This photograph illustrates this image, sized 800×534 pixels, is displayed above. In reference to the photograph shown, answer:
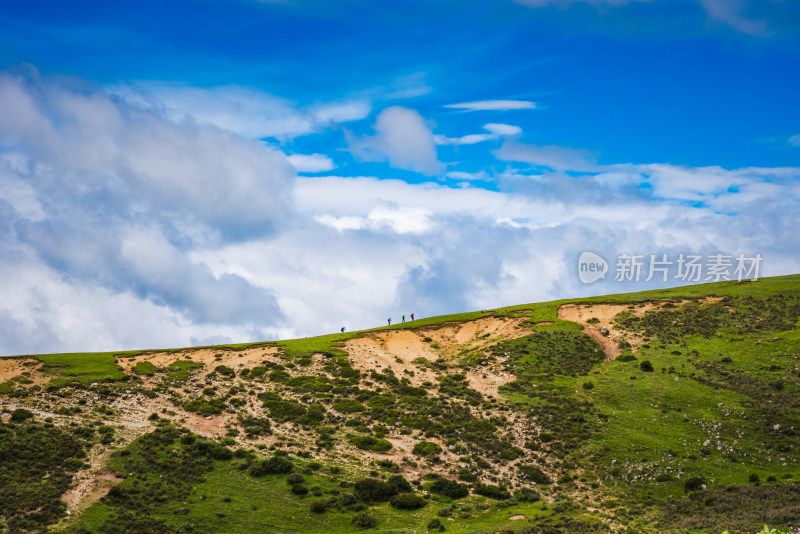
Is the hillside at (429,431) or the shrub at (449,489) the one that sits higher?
the hillside at (429,431)

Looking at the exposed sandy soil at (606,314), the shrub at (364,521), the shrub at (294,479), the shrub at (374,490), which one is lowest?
the shrub at (364,521)

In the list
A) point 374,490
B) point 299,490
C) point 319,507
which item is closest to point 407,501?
point 374,490

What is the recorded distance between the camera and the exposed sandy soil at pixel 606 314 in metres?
82.0

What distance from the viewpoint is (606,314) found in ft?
298

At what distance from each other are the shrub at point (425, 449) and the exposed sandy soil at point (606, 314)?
120 ft

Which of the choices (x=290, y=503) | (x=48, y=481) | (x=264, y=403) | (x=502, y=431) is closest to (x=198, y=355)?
(x=264, y=403)

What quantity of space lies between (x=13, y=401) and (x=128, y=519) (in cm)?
2567

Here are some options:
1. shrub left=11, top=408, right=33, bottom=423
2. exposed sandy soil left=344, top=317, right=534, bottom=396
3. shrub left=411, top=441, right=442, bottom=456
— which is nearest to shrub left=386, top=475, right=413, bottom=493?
shrub left=411, top=441, right=442, bottom=456

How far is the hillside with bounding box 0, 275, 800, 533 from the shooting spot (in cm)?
4394

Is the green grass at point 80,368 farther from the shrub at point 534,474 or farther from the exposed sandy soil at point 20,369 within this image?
the shrub at point 534,474

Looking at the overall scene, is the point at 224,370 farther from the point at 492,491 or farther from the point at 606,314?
the point at 606,314

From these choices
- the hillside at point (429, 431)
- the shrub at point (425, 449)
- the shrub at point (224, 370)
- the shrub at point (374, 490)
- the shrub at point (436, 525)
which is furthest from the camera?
the shrub at point (224, 370)

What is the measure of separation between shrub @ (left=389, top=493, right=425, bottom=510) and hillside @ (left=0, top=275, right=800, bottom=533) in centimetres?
17

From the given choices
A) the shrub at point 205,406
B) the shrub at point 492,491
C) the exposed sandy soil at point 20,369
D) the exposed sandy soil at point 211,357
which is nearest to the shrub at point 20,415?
the exposed sandy soil at point 20,369
